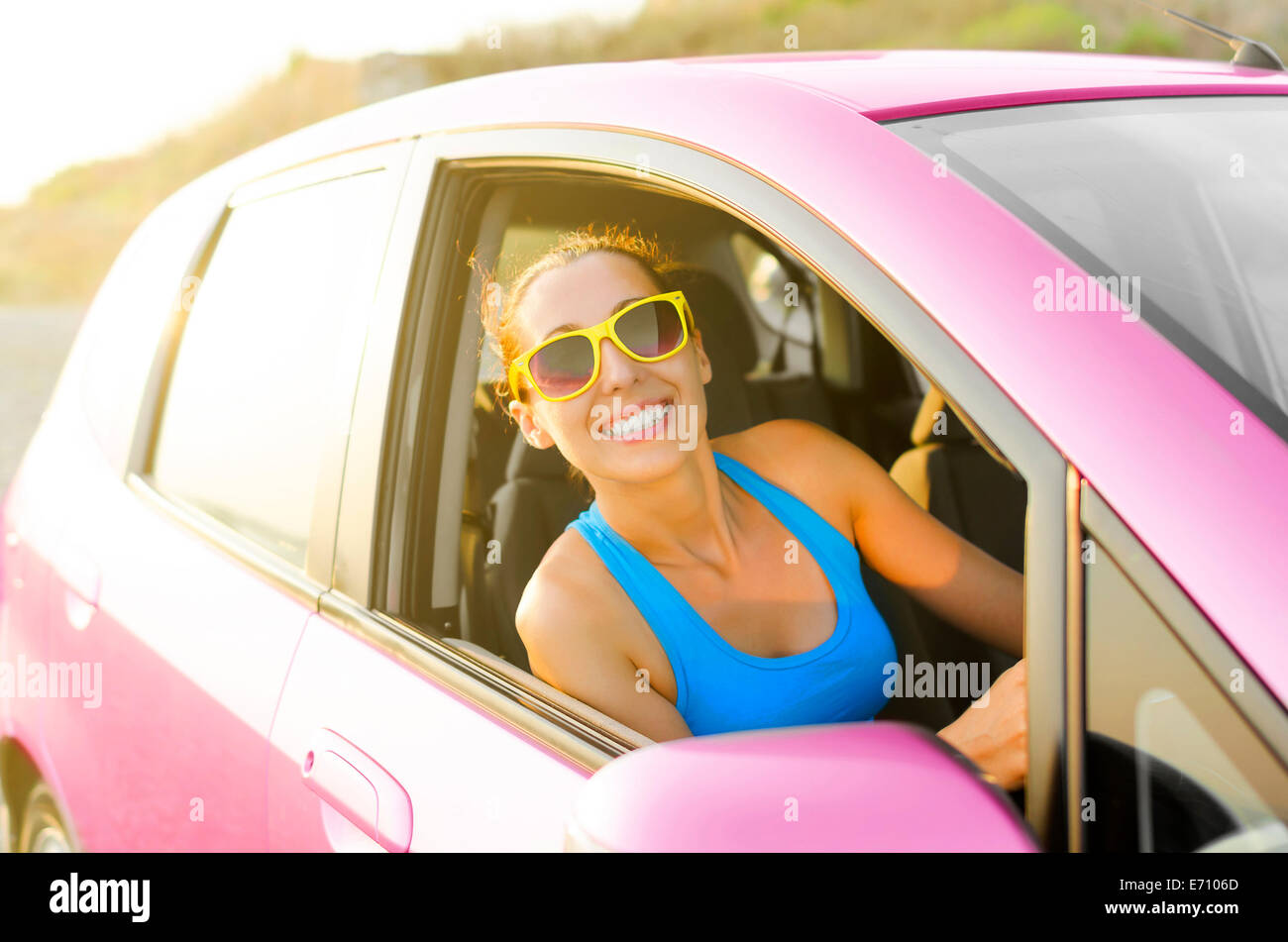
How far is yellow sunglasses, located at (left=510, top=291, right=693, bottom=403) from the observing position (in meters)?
1.59

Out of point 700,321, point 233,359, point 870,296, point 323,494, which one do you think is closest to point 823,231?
point 870,296

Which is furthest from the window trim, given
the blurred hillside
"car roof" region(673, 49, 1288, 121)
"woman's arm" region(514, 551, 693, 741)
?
the blurred hillside

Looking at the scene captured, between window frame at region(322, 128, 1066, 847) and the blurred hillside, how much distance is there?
6526 millimetres

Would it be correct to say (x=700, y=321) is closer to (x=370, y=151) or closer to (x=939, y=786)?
(x=370, y=151)

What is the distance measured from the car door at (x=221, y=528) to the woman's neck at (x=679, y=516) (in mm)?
421

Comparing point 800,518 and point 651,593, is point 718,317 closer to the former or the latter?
point 800,518

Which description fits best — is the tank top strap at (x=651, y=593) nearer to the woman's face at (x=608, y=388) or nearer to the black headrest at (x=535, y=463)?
the woman's face at (x=608, y=388)

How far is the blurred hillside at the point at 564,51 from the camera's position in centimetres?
2014

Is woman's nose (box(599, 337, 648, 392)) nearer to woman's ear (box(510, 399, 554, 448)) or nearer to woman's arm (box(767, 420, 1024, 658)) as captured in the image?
woman's ear (box(510, 399, 554, 448))

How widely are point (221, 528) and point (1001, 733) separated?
1.37 metres

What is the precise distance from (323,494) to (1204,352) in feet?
3.96

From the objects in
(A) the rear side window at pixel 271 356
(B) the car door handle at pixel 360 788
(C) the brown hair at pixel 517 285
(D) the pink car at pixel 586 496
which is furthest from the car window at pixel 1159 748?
(A) the rear side window at pixel 271 356

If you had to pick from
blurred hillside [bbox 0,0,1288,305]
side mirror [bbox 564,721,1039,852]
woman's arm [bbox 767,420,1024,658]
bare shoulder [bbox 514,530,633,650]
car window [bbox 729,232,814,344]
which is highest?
blurred hillside [bbox 0,0,1288,305]

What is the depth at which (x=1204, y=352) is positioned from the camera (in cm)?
92
